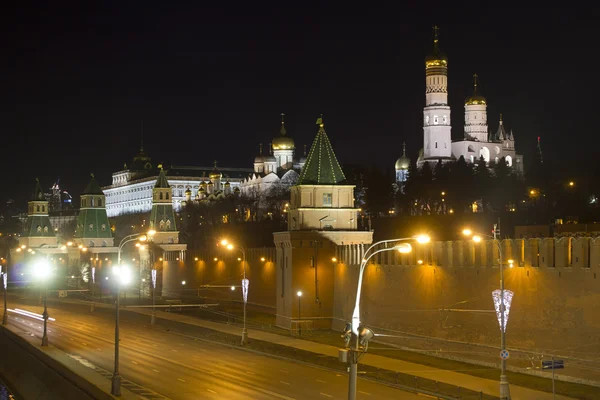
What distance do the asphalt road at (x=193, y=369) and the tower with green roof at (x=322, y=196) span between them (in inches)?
389

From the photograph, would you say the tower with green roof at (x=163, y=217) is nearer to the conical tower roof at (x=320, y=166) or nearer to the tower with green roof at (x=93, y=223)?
the tower with green roof at (x=93, y=223)

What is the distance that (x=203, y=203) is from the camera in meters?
166

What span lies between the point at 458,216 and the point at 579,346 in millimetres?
61712

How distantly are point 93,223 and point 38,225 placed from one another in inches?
546

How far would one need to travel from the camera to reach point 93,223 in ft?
421

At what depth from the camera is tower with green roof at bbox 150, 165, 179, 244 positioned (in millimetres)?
110875

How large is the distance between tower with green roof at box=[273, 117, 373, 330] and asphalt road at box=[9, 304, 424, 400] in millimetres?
6934

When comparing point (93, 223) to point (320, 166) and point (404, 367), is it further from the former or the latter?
point (404, 367)

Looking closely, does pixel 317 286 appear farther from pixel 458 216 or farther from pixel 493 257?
pixel 458 216

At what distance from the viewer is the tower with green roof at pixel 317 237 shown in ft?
208

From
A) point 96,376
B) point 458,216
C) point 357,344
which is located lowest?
point 96,376

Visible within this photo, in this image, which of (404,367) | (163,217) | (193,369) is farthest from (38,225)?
(404,367)

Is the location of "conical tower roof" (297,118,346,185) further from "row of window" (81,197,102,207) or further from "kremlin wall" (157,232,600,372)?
"row of window" (81,197,102,207)

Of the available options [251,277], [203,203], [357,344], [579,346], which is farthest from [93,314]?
[203,203]
